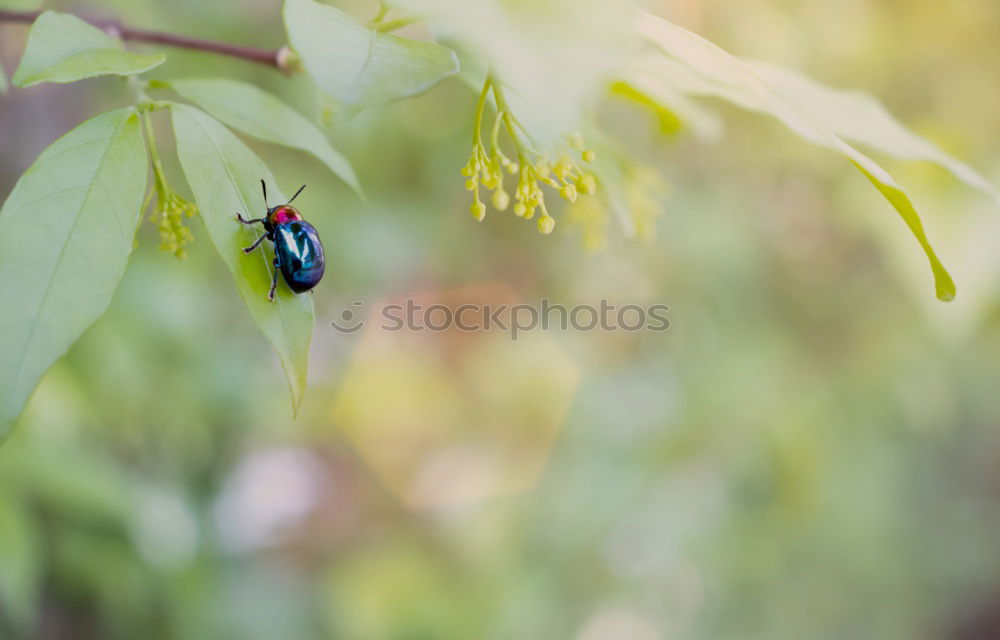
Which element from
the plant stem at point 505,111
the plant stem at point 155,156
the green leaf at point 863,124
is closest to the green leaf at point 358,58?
the plant stem at point 505,111

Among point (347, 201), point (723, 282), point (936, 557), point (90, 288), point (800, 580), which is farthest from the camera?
point (936, 557)

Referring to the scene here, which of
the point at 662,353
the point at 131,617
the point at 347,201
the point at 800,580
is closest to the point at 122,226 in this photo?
the point at 347,201

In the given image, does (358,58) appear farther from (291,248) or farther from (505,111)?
(291,248)

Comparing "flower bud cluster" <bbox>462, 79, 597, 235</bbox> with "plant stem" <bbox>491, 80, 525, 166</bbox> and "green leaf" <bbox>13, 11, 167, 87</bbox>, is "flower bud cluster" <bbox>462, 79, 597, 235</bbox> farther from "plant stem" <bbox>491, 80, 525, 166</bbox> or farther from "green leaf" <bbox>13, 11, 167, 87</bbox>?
"green leaf" <bbox>13, 11, 167, 87</bbox>

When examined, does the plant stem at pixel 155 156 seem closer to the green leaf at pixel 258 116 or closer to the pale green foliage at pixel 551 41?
the green leaf at pixel 258 116

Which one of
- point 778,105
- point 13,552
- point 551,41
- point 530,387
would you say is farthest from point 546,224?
point 530,387

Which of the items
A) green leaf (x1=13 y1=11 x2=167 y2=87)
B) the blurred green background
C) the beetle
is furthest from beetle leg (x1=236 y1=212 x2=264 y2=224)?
the blurred green background

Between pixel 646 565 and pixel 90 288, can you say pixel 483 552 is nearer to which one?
pixel 646 565
